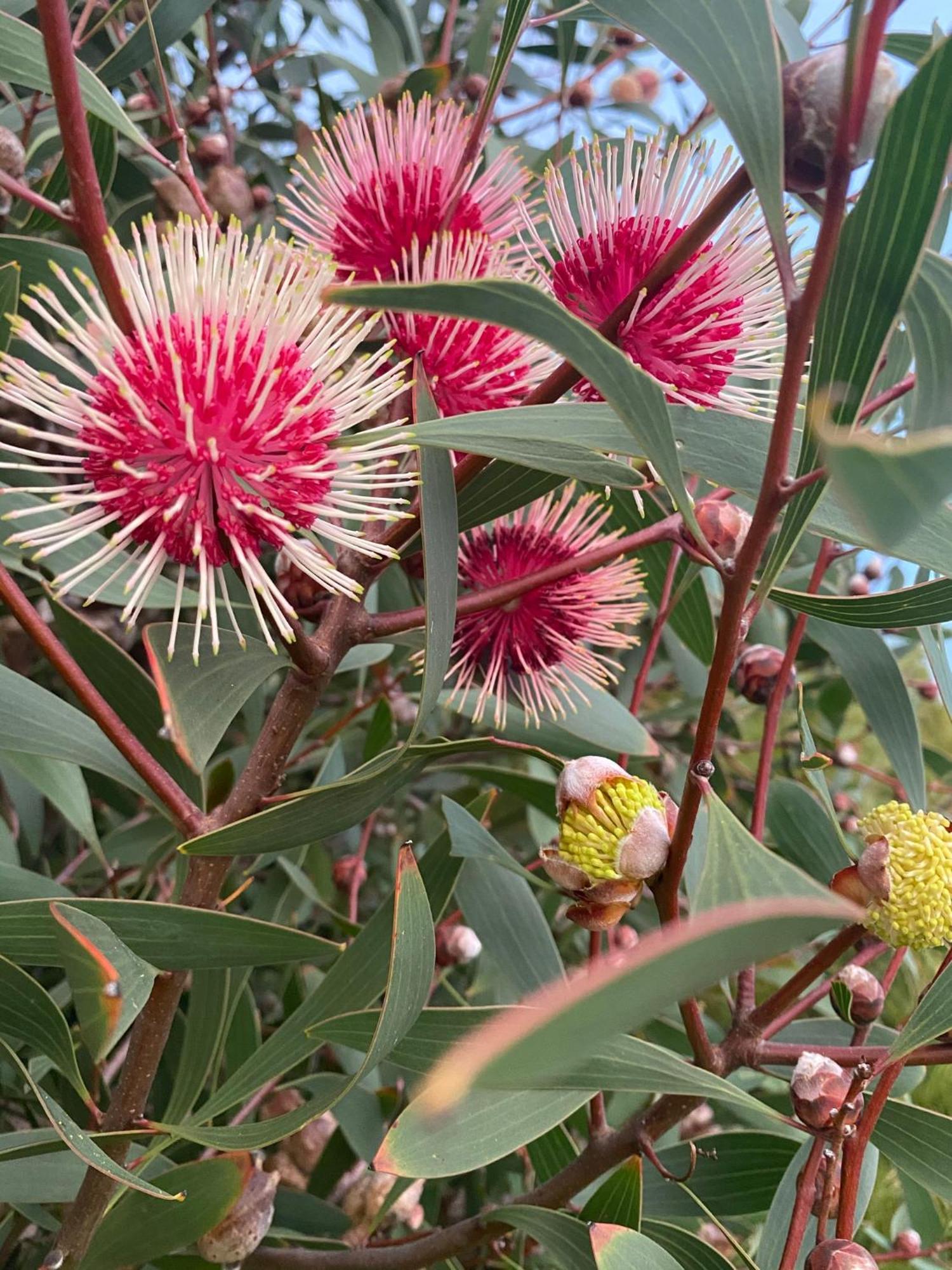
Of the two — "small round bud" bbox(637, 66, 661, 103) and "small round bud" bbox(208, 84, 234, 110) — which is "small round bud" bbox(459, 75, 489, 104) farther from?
"small round bud" bbox(637, 66, 661, 103)

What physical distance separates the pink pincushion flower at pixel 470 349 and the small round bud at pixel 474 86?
729 millimetres

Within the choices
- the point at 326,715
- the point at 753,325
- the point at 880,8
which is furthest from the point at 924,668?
the point at 880,8

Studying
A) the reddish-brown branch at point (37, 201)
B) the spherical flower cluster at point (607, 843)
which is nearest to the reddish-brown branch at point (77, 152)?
the reddish-brown branch at point (37, 201)

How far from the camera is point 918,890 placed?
0.53m

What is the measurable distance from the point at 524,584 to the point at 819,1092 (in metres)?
0.33

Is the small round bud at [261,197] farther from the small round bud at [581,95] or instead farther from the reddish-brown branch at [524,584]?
the reddish-brown branch at [524,584]

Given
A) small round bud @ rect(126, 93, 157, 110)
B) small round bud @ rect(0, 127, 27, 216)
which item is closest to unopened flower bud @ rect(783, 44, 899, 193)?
small round bud @ rect(0, 127, 27, 216)

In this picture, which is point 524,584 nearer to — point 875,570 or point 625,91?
point 875,570

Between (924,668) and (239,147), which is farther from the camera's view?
(924,668)

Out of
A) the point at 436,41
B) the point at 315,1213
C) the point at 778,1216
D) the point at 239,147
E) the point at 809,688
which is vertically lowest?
the point at 315,1213

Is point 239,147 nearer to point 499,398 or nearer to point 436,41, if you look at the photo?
point 436,41

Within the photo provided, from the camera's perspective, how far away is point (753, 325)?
0.64 meters

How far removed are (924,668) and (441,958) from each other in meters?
1.43

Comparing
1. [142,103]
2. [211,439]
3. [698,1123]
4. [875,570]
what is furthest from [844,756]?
[142,103]
